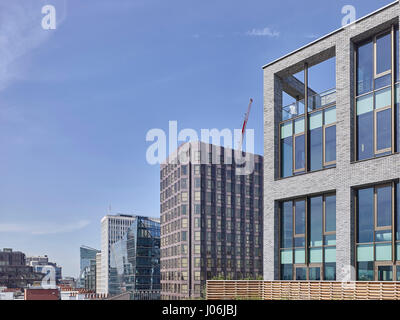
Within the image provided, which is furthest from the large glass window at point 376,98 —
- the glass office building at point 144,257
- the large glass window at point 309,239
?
the glass office building at point 144,257

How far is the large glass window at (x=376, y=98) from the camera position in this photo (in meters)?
24.9

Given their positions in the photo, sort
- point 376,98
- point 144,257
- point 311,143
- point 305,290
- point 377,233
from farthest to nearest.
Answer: point 144,257, point 311,143, point 305,290, point 376,98, point 377,233

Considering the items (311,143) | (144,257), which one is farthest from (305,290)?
(144,257)

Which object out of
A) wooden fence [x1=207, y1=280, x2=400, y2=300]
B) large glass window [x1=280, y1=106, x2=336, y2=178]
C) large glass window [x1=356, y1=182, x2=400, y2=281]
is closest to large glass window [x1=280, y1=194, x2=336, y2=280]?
wooden fence [x1=207, y1=280, x2=400, y2=300]

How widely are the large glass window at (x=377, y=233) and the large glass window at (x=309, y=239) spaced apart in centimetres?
167

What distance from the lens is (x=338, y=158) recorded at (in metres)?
27.0

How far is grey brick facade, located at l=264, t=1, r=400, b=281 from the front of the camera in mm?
25470

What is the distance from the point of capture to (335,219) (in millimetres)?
26859

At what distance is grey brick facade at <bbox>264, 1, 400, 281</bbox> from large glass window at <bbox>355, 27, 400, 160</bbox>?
44 cm

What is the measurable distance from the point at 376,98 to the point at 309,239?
28.5 ft

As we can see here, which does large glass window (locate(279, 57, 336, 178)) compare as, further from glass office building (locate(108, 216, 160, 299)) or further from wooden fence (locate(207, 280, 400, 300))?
glass office building (locate(108, 216, 160, 299))

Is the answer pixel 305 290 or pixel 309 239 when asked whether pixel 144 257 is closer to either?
pixel 309 239

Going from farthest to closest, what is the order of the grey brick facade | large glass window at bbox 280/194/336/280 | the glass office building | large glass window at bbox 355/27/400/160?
the glass office building, large glass window at bbox 280/194/336/280, the grey brick facade, large glass window at bbox 355/27/400/160
